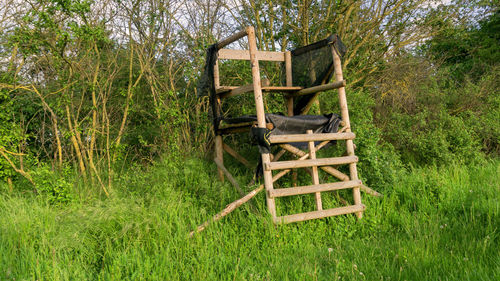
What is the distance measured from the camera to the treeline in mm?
5098

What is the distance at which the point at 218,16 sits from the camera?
7.09 meters

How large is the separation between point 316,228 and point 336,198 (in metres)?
0.84

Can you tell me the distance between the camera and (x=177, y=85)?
729 centimetres

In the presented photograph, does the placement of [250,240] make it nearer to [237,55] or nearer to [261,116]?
[261,116]

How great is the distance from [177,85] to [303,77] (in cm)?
282

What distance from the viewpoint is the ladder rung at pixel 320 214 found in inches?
163

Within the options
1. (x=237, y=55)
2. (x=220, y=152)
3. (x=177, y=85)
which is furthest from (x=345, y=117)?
(x=177, y=85)

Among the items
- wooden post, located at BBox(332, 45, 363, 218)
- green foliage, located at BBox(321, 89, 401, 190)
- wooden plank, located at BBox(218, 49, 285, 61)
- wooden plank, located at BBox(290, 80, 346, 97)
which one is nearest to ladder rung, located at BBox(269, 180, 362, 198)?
wooden post, located at BBox(332, 45, 363, 218)

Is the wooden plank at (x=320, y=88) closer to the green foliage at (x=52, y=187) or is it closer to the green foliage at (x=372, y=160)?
the green foliage at (x=372, y=160)

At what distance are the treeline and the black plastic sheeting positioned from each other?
843 millimetres

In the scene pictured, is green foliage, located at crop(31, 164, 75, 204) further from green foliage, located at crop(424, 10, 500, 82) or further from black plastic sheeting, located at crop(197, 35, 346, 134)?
green foliage, located at crop(424, 10, 500, 82)

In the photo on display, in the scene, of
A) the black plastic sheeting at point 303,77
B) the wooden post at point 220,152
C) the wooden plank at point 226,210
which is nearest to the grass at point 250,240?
the wooden plank at point 226,210

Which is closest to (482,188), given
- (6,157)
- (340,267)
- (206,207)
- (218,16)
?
(340,267)

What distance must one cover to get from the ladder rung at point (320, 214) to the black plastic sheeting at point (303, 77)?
1.07m
